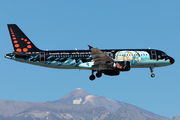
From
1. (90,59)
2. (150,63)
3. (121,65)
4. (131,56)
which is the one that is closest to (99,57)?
(90,59)

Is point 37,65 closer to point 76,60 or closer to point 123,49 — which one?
point 76,60

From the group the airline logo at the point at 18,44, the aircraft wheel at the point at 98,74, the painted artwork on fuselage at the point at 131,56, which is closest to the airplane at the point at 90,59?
A: the painted artwork on fuselage at the point at 131,56

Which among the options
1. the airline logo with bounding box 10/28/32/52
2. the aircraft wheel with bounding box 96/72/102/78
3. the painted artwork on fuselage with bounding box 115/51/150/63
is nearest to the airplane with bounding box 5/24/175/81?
the painted artwork on fuselage with bounding box 115/51/150/63

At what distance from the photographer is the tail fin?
244 ft

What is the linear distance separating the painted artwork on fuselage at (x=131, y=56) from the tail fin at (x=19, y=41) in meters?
18.5

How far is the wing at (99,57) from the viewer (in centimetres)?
6646

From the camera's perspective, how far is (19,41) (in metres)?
75.2

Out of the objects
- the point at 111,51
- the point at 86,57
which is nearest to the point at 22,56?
the point at 86,57

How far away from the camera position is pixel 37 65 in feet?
237

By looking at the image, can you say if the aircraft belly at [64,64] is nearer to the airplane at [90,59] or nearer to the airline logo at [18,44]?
the airplane at [90,59]

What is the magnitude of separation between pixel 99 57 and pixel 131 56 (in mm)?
7695

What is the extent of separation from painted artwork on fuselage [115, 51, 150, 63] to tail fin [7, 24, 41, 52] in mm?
18501

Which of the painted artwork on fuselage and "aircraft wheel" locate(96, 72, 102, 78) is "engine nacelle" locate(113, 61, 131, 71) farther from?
"aircraft wheel" locate(96, 72, 102, 78)

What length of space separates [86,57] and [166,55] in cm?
1888
